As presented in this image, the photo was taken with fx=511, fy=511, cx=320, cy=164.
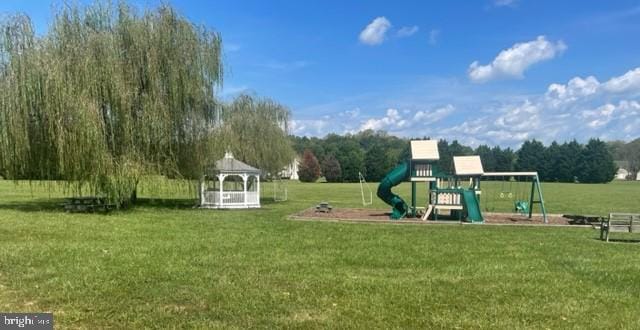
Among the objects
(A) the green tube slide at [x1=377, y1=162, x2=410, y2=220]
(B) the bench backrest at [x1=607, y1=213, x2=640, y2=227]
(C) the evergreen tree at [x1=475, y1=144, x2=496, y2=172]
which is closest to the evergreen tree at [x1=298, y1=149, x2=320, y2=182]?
(C) the evergreen tree at [x1=475, y1=144, x2=496, y2=172]

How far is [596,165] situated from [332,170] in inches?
1940

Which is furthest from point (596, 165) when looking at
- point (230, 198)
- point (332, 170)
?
point (230, 198)

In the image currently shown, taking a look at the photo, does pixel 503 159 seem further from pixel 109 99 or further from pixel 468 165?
pixel 109 99

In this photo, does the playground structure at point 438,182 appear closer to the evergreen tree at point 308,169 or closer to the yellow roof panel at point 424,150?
the yellow roof panel at point 424,150

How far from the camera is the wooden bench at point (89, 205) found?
18453 mm

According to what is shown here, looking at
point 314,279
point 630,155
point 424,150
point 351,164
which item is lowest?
point 314,279

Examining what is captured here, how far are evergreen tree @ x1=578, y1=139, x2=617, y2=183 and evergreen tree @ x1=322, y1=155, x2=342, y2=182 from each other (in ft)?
150

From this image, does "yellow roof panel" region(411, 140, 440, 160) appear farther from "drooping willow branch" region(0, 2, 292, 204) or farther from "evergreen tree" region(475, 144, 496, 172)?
"evergreen tree" region(475, 144, 496, 172)

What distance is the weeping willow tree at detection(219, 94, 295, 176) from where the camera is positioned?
99.9 feet

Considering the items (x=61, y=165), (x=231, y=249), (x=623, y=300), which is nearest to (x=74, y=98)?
(x=61, y=165)

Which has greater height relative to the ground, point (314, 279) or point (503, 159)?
point (503, 159)

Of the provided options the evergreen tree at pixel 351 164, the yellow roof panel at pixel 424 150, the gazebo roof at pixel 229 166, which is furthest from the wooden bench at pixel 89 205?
the evergreen tree at pixel 351 164

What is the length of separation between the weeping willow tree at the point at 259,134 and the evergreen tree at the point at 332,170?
5588 cm

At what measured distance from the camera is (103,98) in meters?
17.8
